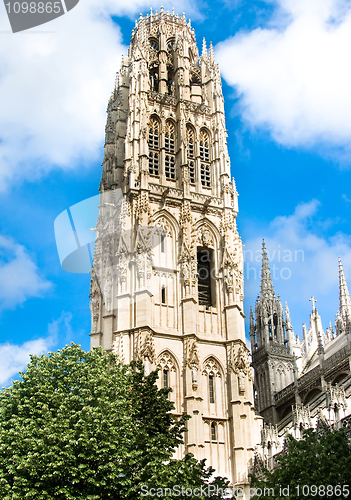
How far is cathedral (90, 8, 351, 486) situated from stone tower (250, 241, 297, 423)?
0.59ft

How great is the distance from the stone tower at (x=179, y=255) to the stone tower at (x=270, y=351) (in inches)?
658

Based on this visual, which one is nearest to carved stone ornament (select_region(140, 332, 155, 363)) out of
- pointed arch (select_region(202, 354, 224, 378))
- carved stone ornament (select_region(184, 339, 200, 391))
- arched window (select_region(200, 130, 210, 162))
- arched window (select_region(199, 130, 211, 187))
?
carved stone ornament (select_region(184, 339, 200, 391))

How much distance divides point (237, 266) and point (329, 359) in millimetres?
14127

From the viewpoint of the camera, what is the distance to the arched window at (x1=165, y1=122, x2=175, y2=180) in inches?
1890

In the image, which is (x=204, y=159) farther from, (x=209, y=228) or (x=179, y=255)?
(x=179, y=255)

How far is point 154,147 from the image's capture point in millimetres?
48969

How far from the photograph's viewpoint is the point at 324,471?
2309cm

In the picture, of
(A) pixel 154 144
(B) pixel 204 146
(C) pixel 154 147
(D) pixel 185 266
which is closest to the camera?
(D) pixel 185 266

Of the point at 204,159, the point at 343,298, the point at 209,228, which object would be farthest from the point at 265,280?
the point at 209,228

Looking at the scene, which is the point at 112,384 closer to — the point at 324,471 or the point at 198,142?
the point at 324,471

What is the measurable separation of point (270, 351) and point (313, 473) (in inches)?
1438

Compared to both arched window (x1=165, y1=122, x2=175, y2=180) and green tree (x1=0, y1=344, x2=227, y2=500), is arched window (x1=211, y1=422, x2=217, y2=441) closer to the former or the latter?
green tree (x1=0, y1=344, x2=227, y2=500)

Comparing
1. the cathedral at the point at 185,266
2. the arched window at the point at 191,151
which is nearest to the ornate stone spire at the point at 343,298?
the cathedral at the point at 185,266

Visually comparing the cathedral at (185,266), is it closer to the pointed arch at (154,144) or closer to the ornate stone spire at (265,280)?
the pointed arch at (154,144)
